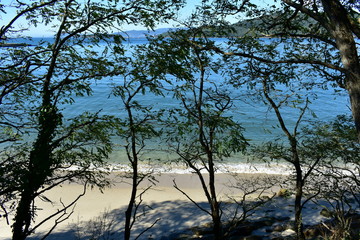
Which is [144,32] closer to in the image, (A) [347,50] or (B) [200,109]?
(B) [200,109]

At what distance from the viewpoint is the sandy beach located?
10210 millimetres

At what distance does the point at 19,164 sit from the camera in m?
5.43

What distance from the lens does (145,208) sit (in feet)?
38.4

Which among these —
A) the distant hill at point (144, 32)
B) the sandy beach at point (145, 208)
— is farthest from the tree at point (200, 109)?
the sandy beach at point (145, 208)

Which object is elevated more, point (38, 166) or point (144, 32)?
point (144, 32)

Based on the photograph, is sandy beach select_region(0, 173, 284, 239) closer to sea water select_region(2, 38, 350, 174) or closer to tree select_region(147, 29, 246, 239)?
sea water select_region(2, 38, 350, 174)

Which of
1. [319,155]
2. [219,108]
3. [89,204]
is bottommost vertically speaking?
[89,204]

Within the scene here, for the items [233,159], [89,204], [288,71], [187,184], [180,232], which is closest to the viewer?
[288,71]

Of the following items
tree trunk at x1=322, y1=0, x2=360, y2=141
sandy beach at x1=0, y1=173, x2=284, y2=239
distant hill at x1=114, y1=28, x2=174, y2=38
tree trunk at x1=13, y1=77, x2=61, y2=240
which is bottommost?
sandy beach at x1=0, y1=173, x2=284, y2=239

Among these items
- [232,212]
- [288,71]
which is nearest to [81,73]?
[288,71]

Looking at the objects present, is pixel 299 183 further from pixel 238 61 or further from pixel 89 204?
pixel 89 204

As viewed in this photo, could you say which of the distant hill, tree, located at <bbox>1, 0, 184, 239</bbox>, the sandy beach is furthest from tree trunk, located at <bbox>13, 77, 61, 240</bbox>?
the sandy beach

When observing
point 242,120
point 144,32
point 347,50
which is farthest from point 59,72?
point 242,120

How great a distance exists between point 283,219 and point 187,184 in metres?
4.56
